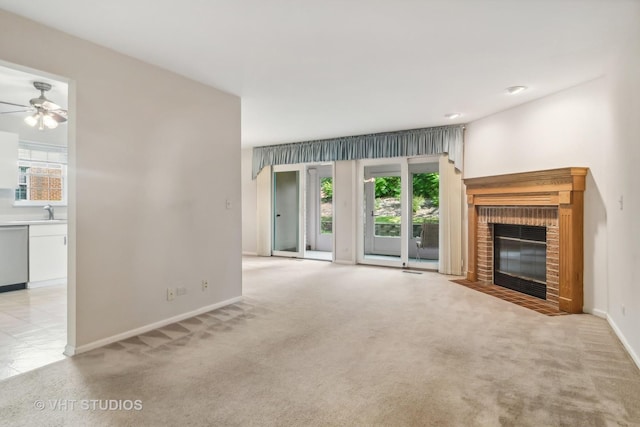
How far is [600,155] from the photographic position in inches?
151

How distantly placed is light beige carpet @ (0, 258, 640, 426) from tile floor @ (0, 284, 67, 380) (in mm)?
274

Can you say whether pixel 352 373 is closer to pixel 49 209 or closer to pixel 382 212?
pixel 382 212

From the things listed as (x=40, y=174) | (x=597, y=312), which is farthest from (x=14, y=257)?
(x=597, y=312)

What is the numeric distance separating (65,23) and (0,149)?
3714mm

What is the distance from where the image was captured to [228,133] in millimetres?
4297

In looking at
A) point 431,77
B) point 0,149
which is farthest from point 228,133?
point 0,149

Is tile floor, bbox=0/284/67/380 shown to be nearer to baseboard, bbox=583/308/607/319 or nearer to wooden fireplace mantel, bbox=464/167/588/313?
wooden fireplace mantel, bbox=464/167/588/313

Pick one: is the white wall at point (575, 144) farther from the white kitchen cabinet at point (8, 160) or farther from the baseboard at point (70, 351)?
the white kitchen cabinet at point (8, 160)

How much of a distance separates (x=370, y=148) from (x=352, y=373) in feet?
16.2

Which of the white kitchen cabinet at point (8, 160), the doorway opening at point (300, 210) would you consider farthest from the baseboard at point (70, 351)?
the doorway opening at point (300, 210)

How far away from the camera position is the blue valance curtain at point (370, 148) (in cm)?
600

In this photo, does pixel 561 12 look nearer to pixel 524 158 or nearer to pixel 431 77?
pixel 431 77

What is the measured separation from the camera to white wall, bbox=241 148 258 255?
333 inches

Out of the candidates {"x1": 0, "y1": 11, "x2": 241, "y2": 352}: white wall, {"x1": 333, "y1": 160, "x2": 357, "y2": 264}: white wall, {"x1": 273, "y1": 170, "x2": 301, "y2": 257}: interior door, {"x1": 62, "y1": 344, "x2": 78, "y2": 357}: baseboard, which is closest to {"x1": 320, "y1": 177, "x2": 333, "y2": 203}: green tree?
{"x1": 273, "y1": 170, "x2": 301, "y2": 257}: interior door
